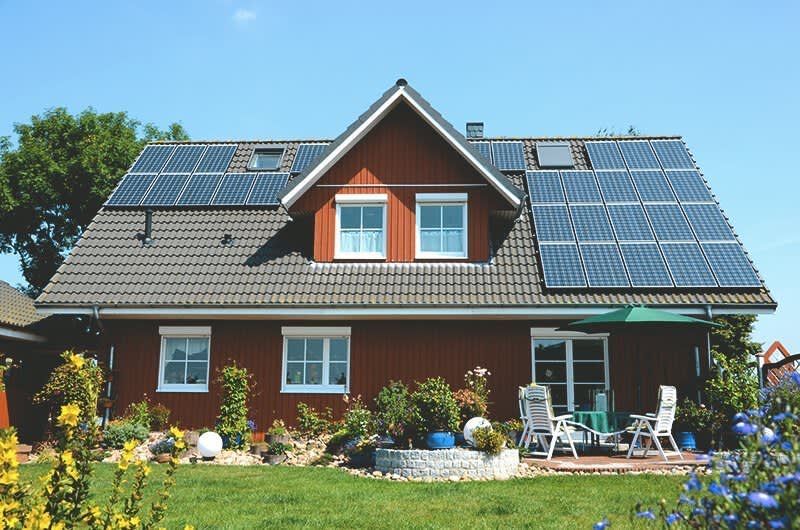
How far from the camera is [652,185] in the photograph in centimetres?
1858

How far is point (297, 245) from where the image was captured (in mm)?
17703

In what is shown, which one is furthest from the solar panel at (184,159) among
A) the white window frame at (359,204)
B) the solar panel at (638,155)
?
the solar panel at (638,155)

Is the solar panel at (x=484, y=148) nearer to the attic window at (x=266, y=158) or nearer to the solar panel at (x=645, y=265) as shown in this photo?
the solar panel at (x=645, y=265)

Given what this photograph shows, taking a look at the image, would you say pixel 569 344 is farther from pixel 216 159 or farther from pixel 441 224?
pixel 216 159

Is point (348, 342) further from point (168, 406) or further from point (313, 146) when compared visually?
point (313, 146)

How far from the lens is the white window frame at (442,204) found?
17.0 meters

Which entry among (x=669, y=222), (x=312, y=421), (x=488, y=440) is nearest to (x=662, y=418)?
(x=488, y=440)

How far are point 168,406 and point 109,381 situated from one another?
1.39m

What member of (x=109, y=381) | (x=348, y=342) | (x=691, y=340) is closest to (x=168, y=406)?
(x=109, y=381)

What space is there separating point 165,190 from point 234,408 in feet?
23.7

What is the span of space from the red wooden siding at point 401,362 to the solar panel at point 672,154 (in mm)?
5680

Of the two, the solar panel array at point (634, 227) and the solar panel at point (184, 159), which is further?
the solar panel at point (184, 159)

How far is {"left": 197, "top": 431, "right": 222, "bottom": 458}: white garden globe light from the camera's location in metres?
13.9

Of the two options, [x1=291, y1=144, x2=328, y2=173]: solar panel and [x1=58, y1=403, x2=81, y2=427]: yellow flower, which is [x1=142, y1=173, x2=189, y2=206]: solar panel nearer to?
[x1=291, y1=144, x2=328, y2=173]: solar panel
